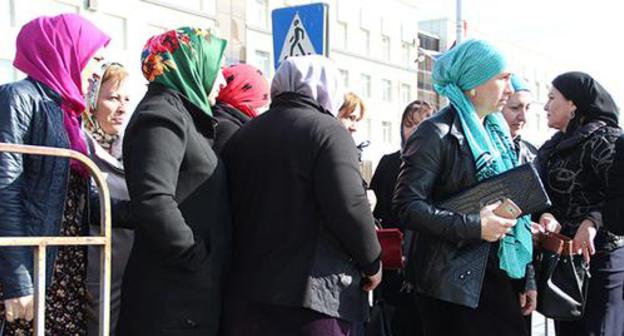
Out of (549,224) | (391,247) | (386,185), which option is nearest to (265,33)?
(386,185)

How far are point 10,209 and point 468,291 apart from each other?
1872 mm

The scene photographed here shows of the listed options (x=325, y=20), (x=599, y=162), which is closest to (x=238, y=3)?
(x=325, y=20)

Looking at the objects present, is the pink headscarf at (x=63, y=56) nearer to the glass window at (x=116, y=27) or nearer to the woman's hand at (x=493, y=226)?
the woman's hand at (x=493, y=226)

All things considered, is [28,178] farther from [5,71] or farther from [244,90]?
[5,71]

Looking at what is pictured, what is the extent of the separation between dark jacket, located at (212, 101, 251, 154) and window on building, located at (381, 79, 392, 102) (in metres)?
42.6

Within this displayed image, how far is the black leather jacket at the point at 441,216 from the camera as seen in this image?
3.06 metres

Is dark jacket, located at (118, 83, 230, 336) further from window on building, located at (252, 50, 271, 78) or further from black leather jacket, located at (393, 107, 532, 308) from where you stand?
window on building, located at (252, 50, 271, 78)

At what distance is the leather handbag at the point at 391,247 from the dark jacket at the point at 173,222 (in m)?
0.91

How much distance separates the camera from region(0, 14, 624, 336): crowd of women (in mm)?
2691

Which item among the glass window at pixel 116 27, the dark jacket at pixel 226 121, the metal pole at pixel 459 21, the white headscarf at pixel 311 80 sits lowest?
the glass window at pixel 116 27

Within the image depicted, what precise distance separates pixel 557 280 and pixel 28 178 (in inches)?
94.1

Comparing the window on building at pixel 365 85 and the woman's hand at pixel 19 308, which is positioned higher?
the woman's hand at pixel 19 308

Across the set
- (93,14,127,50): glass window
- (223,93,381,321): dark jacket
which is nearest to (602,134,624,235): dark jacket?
(223,93,381,321): dark jacket

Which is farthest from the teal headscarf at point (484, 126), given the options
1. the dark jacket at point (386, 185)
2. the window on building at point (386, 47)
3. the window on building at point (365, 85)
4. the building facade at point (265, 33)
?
the window on building at point (386, 47)
